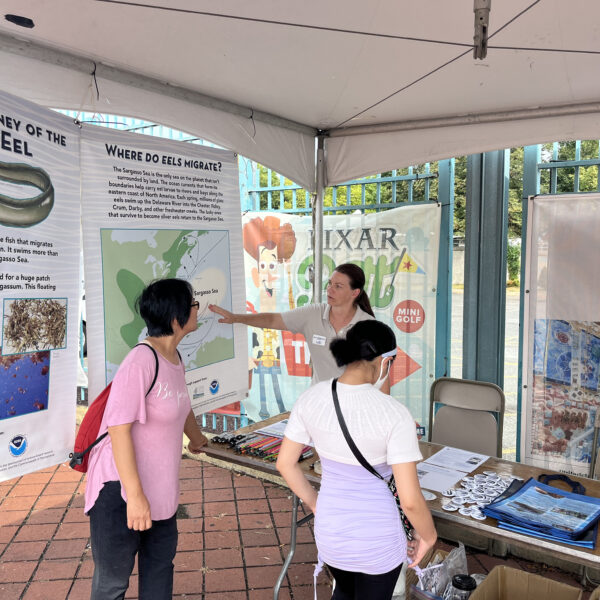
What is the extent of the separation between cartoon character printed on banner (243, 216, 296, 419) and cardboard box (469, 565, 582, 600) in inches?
102

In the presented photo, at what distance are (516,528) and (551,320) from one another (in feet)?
5.82

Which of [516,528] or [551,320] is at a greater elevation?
[551,320]

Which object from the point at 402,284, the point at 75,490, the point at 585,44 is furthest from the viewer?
the point at 75,490

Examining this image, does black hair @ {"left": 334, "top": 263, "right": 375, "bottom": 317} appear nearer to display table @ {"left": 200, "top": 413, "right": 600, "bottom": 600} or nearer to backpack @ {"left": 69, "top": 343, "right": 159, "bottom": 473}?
display table @ {"left": 200, "top": 413, "right": 600, "bottom": 600}

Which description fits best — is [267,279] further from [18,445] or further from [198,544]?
[18,445]

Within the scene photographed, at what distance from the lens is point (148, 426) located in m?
2.01

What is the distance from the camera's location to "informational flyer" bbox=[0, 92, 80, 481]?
2.03 m

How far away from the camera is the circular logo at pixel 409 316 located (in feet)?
13.0

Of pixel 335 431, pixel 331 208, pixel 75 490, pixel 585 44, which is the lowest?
pixel 75 490

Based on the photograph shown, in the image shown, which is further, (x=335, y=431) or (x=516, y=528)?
(x=516, y=528)

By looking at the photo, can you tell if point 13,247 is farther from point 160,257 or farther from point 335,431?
point 335,431

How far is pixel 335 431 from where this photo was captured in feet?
5.85

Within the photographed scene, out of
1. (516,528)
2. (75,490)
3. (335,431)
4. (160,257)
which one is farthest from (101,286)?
(75,490)

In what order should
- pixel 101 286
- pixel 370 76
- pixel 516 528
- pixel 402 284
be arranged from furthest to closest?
pixel 402 284
pixel 370 76
pixel 101 286
pixel 516 528
